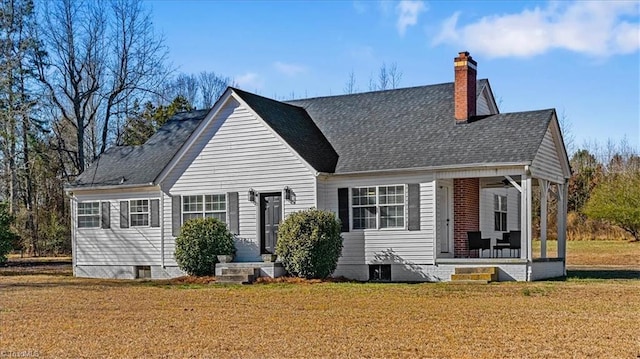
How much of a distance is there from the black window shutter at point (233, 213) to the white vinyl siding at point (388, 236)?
270 centimetres

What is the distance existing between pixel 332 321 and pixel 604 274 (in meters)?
13.5

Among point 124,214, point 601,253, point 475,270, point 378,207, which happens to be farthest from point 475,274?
point 601,253

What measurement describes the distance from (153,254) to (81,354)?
15.1 metres

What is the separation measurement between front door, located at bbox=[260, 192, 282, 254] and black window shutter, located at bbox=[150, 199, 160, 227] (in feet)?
12.1

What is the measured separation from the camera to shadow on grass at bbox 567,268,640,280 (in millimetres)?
22016

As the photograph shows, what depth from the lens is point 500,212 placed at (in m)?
26.2

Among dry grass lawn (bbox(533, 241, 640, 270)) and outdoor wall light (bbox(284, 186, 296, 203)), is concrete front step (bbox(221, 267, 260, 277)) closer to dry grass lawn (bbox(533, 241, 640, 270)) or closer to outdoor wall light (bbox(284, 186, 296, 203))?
outdoor wall light (bbox(284, 186, 296, 203))

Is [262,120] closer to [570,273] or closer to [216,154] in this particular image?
[216,154]

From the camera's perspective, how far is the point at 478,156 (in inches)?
814

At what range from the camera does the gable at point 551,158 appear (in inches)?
835

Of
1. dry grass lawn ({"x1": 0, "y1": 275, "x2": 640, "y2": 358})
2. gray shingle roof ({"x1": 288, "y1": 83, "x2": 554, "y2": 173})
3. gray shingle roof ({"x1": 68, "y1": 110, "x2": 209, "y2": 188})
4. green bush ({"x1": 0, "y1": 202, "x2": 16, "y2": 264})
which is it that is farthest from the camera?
green bush ({"x1": 0, "y1": 202, "x2": 16, "y2": 264})

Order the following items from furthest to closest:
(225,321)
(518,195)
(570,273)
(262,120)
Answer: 1. (518,195)
2. (570,273)
3. (262,120)
4. (225,321)

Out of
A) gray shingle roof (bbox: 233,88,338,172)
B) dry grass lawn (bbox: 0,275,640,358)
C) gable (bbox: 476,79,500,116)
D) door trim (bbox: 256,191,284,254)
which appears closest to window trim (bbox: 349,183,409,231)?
gray shingle roof (bbox: 233,88,338,172)

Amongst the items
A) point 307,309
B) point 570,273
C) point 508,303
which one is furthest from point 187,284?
point 570,273
